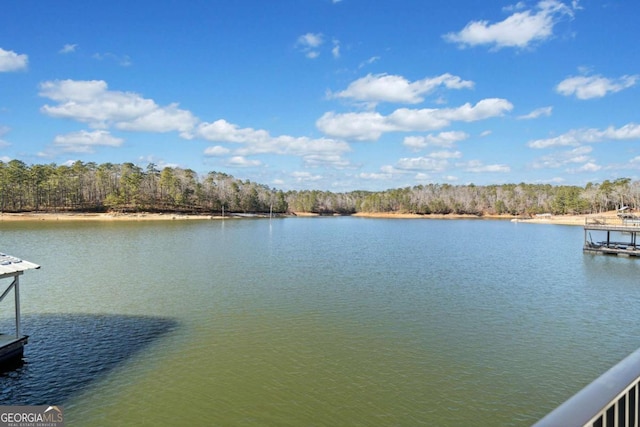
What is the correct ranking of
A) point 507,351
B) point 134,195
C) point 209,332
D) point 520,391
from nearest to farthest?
point 520,391, point 507,351, point 209,332, point 134,195

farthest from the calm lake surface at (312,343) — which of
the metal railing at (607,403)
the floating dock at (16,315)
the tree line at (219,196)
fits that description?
the tree line at (219,196)

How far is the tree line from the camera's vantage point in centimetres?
9250

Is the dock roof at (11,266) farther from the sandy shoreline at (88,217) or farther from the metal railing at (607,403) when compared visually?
the sandy shoreline at (88,217)

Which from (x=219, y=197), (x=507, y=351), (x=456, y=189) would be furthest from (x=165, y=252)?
(x=456, y=189)

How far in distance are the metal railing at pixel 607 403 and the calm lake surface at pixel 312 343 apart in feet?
25.2

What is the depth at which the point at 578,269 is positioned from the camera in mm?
30516

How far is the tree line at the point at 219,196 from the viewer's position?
92.5 meters

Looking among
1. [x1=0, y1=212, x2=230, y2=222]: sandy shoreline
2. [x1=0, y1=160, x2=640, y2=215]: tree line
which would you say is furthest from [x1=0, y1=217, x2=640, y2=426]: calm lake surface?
[x1=0, y1=160, x2=640, y2=215]: tree line

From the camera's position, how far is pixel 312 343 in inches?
541

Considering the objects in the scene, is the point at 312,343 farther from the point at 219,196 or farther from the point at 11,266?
the point at 219,196

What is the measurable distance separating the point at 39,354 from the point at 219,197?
110 m

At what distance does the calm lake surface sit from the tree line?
256 feet

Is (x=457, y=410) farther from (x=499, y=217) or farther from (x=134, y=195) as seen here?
(x=499, y=217)

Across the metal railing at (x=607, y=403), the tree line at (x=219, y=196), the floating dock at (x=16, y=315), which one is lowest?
the floating dock at (x=16, y=315)
